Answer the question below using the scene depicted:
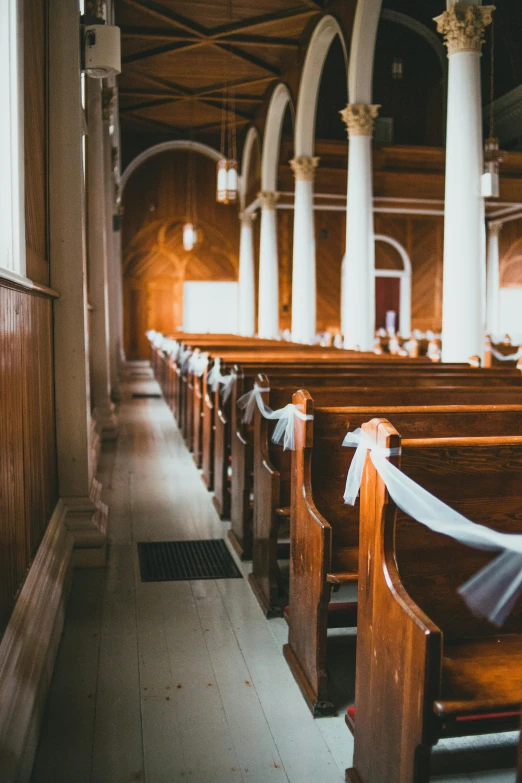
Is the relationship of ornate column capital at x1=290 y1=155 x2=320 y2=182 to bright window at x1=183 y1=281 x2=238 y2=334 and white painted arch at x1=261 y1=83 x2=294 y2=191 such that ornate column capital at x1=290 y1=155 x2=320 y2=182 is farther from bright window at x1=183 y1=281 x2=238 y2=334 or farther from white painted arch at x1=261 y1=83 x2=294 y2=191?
bright window at x1=183 y1=281 x2=238 y2=334

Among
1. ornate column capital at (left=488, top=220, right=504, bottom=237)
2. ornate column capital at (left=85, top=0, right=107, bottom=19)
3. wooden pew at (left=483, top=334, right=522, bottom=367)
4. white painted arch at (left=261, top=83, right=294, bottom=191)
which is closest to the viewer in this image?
ornate column capital at (left=85, top=0, right=107, bottom=19)

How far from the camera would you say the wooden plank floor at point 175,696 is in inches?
78.2

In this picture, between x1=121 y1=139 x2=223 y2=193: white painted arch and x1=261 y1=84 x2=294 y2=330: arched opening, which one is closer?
x1=261 y1=84 x2=294 y2=330: arched opening

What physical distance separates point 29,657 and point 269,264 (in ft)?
44.7

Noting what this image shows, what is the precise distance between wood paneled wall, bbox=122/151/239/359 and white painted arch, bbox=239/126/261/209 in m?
0.75

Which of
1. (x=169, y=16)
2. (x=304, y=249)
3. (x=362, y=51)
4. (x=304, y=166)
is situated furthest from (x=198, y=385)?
(x=169, y=16)

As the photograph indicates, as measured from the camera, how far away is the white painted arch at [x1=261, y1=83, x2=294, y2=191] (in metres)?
14.7

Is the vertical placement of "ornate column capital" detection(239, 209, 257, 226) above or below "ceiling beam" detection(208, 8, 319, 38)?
below

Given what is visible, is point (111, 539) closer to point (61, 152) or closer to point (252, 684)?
point (252, 684)

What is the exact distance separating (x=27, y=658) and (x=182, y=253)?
58.6ft

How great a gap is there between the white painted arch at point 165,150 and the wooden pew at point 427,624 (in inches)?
693

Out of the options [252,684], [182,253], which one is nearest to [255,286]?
[182,253]

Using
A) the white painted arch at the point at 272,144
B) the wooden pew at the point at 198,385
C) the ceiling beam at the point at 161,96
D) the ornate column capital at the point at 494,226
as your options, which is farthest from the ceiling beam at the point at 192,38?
the ornate column capital at the point at 494,226

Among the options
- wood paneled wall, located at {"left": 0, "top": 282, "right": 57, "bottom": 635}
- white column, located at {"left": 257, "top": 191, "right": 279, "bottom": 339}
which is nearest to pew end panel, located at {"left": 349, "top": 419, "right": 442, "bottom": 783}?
wood paneled wall, located at {"left": 0, "top": 282, "right": 57, "bottom": 635}
